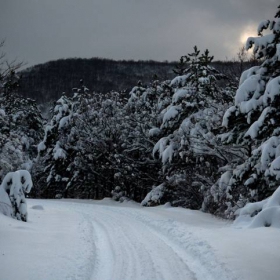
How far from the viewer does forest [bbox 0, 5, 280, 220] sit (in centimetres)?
1191

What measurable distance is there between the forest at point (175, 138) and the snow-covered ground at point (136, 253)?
2.71 meters

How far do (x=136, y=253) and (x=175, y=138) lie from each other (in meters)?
13.1

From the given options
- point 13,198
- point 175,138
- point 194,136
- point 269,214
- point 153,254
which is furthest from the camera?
point 175,138

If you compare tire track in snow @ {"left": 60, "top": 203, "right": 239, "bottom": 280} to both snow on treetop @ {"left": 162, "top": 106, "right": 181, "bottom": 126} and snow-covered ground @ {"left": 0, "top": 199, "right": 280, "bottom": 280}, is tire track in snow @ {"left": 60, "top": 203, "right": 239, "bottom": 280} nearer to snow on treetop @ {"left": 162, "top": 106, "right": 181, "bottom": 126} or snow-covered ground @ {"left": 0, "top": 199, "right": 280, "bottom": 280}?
snow-covered ground @ {"left": 0, "top": 199, "right": 280, "bottom": 280}

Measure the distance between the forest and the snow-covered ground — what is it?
271 centimetres

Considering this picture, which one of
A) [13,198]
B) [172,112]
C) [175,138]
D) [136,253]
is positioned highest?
[172,112]

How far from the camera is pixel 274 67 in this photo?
11953 mm

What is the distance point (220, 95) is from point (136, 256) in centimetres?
1709

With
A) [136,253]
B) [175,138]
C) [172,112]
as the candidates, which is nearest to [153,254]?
[136,253]

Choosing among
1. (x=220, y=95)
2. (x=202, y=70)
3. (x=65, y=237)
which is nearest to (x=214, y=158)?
(x=220, y=95)

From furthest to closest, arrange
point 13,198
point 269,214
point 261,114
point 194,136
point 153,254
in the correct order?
point 194,136
point 13,198
point 261,114
point 269,214
point 153,254

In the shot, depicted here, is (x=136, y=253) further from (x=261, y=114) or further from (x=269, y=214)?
(x=261, y=114)

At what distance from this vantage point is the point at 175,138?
2078 centimetres

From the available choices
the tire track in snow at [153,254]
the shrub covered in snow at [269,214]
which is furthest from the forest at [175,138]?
the tire track in snow at [153,254]
